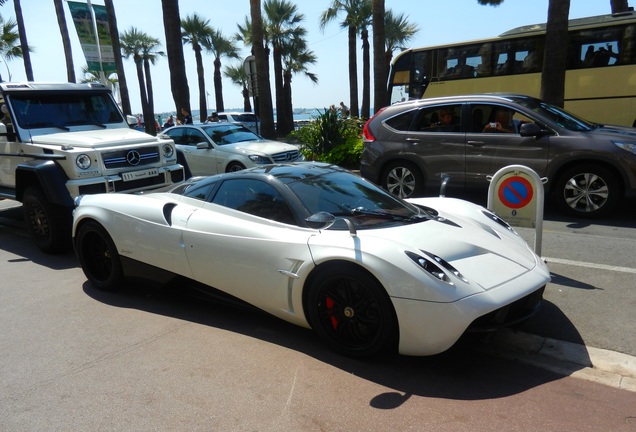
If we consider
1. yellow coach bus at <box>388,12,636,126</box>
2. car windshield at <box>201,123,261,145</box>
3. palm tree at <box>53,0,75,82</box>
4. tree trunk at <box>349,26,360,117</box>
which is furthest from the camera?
tree trunk at <box>349,26,360,117</box>

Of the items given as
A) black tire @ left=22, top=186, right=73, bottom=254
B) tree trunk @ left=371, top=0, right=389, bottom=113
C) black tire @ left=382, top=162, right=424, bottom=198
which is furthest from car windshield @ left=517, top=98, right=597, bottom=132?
tree trunk @ left=371, top=0, right=389, bottom=113

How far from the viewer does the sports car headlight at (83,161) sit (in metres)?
6.48

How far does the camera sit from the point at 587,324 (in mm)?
3906

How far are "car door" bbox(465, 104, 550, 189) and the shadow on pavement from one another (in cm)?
399

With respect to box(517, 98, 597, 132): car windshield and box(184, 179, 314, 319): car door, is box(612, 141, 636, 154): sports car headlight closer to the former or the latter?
box(517, 98, 597, 132): car windshield

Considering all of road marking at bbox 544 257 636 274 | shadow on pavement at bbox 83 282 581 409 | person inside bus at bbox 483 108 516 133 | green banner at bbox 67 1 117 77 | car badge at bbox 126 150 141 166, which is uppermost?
green banner at bbox 67 1 117 77

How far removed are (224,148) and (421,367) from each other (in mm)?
8275

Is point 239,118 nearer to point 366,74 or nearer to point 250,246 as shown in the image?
point 366,74

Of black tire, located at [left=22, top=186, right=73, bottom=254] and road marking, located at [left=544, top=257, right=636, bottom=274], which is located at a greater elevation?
black tire, located at [left=22, top=186, right=73, bottom=254]

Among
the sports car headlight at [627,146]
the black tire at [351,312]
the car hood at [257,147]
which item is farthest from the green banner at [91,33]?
the black tire at [351,312]

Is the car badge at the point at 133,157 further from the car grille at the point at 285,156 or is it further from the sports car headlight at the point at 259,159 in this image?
the car grille at the point at 285,156

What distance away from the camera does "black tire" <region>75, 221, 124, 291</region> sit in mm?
4980

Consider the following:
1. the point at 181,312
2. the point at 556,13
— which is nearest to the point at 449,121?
the point at 556,13

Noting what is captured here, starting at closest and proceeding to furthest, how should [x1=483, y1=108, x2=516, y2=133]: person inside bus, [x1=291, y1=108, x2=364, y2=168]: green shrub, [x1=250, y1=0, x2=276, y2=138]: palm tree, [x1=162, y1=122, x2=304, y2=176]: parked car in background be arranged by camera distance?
[x1=483, y1=108, x2=516, y2=133]: person inside bus < [x1=162, y1=122, x2=304, y2=176]: parked car in background < [x1=291, y1=108, x2=364, y2=168]: green shrub < [x1=250, y1=0, x2=276, y2=138]: palm tree
